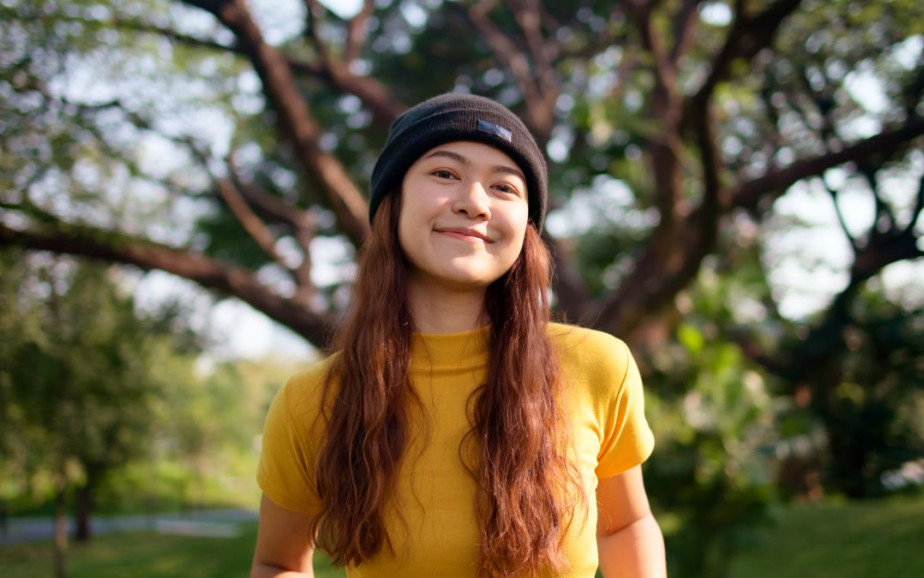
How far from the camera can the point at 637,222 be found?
12789 millimetres

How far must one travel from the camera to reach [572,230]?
13.1m

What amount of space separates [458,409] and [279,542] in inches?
18.3

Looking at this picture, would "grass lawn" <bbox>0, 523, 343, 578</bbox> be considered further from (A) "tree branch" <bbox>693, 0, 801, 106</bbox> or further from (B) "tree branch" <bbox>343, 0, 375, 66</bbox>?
(A) "tree branch" <bbox>693, 0, 801, 106</bbox>

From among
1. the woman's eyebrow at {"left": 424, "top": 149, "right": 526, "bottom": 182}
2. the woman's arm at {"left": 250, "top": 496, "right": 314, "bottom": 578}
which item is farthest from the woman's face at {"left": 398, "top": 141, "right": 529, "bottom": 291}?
the woman's arm at {"left": 250, "top": 496, "right": 314, "bottom": 578}

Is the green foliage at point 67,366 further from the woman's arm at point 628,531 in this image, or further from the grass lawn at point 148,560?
the woman's arm at point 628,531

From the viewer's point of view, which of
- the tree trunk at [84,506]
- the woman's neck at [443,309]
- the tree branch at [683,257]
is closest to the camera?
the woman's neck at [443,309]

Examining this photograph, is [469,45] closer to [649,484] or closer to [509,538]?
[649,484]

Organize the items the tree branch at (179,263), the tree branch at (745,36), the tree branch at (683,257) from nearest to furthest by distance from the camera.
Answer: the tree branch at (745,36) < the tree branch at (179,263) < the tree branch at (683,257)

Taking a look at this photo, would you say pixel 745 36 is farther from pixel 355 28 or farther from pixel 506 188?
pixel 506 188

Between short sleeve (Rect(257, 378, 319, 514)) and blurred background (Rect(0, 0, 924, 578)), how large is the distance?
2189mm

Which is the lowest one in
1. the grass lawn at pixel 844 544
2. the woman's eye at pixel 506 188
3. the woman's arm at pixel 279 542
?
the grass lawn at pixel 844 544

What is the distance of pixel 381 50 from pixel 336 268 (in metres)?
3.40

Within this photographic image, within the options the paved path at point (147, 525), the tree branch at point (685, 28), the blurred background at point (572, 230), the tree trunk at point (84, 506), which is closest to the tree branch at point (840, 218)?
the blurred background at point (572, 230)

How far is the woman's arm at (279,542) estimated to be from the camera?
5.38ft
